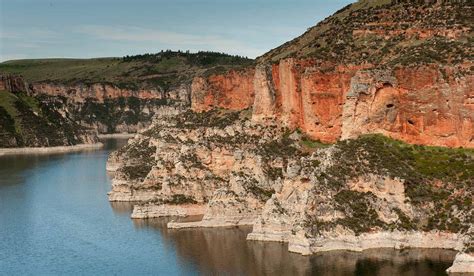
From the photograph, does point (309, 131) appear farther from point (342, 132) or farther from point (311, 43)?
point (311, 43)

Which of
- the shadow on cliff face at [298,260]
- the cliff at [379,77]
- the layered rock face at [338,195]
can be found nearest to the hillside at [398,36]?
the cliff at [379,77]

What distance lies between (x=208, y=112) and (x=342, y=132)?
3659cm

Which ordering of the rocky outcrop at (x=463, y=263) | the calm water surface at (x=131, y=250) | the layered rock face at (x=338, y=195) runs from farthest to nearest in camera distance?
the layered rock face at (x=338, y=195) < the calm water surface at (x=131, y=250) < the rocky outcrop at (x=463, y=263)

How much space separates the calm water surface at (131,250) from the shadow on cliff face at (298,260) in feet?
0.24

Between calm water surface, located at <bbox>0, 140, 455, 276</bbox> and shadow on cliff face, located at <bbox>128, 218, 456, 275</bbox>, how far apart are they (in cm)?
7

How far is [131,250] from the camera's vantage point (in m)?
77.5

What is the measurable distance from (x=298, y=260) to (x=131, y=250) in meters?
17.3

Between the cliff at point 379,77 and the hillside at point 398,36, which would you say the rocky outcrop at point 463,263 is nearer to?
the cliff at point 379,77

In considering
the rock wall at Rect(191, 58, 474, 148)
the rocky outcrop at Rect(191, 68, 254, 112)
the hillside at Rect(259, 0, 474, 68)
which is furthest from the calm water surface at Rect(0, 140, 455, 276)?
the hillside at Rect(259, 0, 474, 68)

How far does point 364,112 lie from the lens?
78750mm

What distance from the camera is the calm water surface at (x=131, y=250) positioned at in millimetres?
65938

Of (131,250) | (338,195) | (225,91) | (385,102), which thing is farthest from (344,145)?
(225,91)

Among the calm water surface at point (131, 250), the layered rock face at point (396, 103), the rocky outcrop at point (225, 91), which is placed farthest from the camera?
the rocky outcrop at point (225, 91)

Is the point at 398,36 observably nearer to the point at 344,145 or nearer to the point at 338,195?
the point at 344,145
